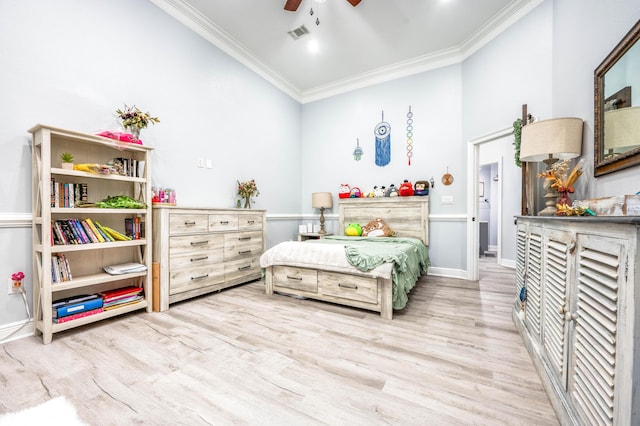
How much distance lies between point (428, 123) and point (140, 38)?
3.91 metres

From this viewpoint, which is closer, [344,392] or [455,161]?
[344,392]

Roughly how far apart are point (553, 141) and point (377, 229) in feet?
7.96

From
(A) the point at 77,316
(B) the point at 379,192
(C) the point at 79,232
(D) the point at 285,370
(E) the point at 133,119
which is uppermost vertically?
(E) the point at 133,119

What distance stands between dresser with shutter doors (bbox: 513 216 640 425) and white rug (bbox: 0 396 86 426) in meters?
2.05

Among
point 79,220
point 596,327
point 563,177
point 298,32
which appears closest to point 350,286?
point 596,327

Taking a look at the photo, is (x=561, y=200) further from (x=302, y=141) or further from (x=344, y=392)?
(x=302, y=141)

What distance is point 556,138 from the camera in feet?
6.32

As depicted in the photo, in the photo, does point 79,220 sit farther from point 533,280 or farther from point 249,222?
point 533,280

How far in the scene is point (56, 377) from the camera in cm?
150

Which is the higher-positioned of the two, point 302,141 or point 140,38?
point 140,38

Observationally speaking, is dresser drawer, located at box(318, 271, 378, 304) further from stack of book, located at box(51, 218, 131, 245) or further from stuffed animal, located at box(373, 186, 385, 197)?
stuffed animal, located at box(373, 186, 385, 197)

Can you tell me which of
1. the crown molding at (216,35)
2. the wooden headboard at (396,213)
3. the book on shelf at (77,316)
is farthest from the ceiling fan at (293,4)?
Answer: the book on shelf at (77,316)

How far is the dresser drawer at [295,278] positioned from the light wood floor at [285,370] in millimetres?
374

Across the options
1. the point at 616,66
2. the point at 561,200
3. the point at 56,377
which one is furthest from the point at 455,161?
the point at 56,377
